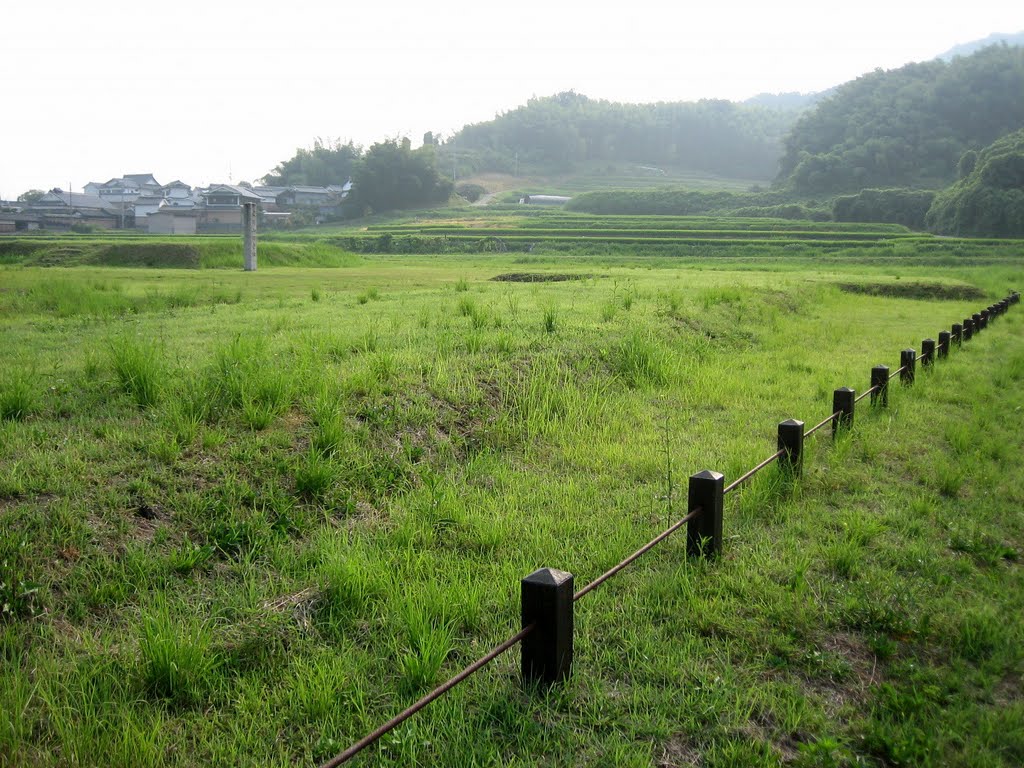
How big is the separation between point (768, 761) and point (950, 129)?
305 feet

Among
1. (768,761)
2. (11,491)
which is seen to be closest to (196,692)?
(11,491)

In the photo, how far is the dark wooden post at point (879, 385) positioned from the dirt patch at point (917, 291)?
51.6 feet

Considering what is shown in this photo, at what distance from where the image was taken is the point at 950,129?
262 feet

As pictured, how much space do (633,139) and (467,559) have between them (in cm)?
13740

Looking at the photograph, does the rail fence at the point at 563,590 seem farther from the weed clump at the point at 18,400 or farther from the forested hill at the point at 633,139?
the forested hill at the point at 633,139

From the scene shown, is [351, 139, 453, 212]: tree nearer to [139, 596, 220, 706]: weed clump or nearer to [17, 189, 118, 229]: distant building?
[17, 189, 118, 229]: distant building

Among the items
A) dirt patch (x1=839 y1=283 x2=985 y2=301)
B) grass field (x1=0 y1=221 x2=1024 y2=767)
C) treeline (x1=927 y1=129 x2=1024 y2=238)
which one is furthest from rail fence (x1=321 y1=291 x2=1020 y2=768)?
treeline (x1=927 y1=129 x2=1024 y2=238)

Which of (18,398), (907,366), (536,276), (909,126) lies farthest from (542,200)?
(18,398)

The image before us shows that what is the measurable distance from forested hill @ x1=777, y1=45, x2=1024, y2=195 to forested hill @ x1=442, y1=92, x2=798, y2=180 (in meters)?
32.5

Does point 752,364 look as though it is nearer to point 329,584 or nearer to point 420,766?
point 329,584

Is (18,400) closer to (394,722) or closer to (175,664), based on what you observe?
(175,664)

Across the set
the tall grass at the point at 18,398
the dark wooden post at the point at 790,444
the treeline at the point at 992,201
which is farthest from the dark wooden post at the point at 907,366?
the treeline at the point at 992,201

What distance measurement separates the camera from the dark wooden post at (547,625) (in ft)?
9.96

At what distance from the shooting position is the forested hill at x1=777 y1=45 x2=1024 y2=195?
7762 centimetres
